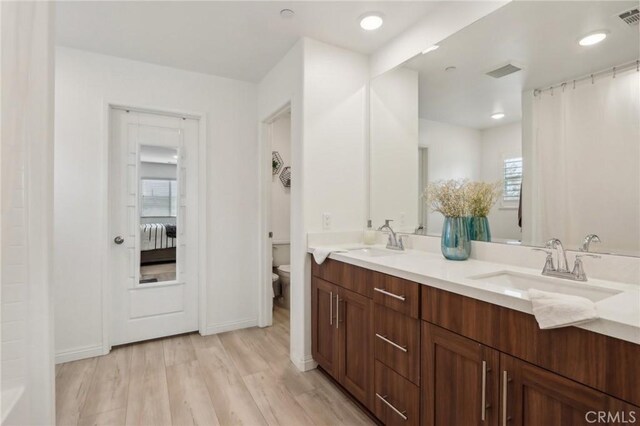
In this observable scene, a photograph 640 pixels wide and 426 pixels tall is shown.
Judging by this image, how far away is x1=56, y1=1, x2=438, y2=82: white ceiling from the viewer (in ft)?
6.57

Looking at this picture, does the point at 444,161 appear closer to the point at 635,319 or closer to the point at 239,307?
the point at 635,319

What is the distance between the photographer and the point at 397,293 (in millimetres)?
1532

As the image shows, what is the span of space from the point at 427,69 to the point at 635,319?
6.17ft

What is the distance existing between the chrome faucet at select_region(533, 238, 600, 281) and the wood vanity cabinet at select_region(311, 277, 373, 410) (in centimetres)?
86

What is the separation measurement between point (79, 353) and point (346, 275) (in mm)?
2323

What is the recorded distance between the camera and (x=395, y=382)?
1.55 meters

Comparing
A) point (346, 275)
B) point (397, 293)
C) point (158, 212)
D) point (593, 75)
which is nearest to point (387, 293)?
point (397, 293)

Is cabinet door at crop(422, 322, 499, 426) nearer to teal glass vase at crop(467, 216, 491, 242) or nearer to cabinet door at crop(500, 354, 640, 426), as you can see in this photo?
cabinet door at crop(500, 354, 640, 426)

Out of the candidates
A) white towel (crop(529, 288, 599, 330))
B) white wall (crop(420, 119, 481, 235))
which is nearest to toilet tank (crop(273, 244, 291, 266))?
white wall (crop(420, 119, 481, 235))

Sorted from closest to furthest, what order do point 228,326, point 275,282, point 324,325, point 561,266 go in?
point 561,266 < point 324,325 < point 228,326 < point 275,282

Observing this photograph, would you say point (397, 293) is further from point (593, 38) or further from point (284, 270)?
point (284, 270)

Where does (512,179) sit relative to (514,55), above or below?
below

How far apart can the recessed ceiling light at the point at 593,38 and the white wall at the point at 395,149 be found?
101 cm
